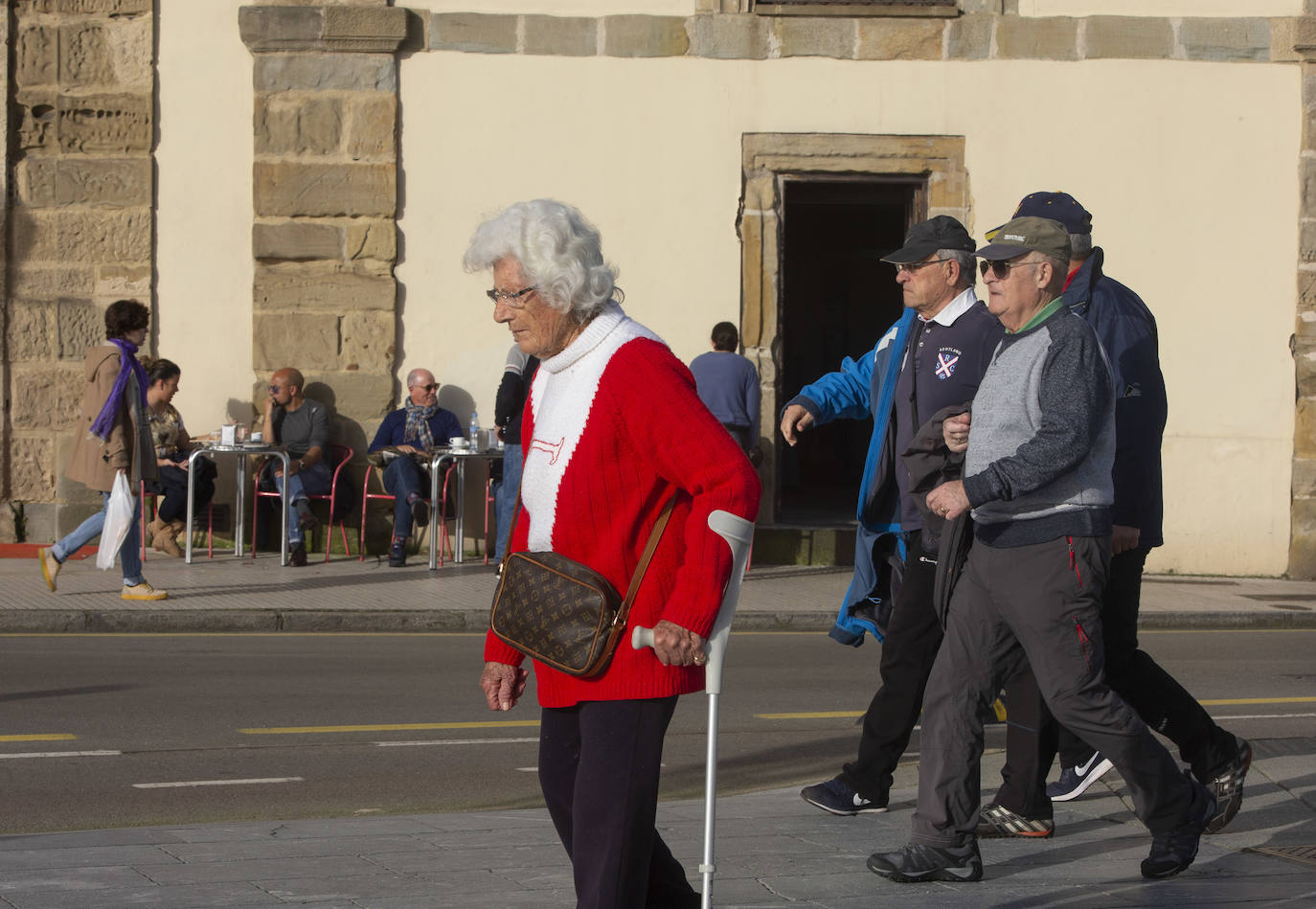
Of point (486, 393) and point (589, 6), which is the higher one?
point (589, 6)

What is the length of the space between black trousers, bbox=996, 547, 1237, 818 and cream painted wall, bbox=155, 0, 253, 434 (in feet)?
32.1

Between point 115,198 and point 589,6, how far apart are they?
3.98 metres

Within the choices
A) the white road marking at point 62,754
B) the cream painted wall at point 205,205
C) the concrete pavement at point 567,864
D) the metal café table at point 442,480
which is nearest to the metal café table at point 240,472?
the cream painted wall at point 205,205

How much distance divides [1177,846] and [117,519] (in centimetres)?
766

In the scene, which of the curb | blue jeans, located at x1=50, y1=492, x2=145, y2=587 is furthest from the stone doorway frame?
blue jeans, located at x1=50, y1=492, x2=145, y2=587

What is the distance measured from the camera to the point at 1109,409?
4.80 meters

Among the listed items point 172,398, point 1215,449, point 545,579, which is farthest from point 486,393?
point 545,579

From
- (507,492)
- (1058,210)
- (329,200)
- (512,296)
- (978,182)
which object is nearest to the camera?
(512,296)

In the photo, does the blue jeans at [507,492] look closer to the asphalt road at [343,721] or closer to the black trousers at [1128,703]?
the asphalt road at [343,721]

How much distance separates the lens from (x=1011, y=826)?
5.43 meters

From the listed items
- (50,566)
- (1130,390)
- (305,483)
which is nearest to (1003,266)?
(1130,390)

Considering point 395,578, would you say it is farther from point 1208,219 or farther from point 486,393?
point 1208,219

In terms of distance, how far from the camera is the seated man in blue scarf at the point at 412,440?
13.5m

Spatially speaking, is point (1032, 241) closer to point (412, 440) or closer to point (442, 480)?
point (442, 480)
